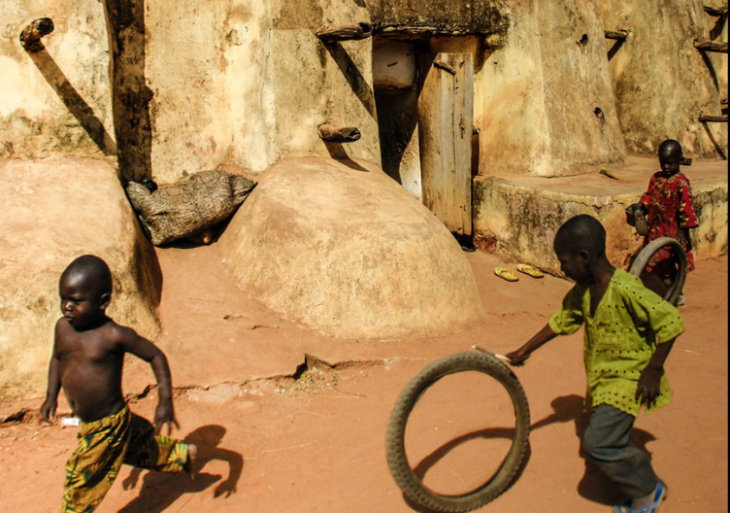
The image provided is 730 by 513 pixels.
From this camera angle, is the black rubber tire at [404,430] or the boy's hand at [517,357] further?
the boy's hand at [517,357]

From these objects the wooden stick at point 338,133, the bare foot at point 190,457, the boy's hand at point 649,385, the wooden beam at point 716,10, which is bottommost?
the bare foot at point 190,457

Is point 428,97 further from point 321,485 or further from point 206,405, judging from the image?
point 321,485

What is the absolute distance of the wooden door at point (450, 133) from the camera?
24.7 ft

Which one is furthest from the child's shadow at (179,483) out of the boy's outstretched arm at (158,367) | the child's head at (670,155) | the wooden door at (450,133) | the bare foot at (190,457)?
the wooden door at (450,133)

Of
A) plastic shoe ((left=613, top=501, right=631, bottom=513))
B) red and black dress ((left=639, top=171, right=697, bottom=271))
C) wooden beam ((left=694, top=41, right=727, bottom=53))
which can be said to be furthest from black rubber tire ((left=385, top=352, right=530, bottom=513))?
wooden beam ((left=694, top=41, right=727, bottom=53))

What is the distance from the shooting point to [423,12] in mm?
7219

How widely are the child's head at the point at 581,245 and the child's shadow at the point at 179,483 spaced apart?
2098mm

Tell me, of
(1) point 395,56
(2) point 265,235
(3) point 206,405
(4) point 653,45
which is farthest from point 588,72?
(3) point 206,405

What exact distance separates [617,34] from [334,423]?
8598 millimetres

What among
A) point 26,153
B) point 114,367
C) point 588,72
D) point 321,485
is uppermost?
point 588,72

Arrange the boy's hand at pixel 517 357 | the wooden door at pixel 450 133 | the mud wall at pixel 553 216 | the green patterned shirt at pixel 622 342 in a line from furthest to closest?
the wooden door at pixel 450 133 < the mud wall at pixel 553 216 < the boy's hand at pixel 517 357 < the green patterned shirt at pixel 622 342

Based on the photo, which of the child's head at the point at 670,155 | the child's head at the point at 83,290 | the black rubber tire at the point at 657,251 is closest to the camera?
the child's head at the point at 83,290

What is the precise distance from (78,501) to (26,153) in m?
3.35

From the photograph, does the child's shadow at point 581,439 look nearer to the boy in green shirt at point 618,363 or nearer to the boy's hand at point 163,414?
the boy in green shirt at point 618,363
